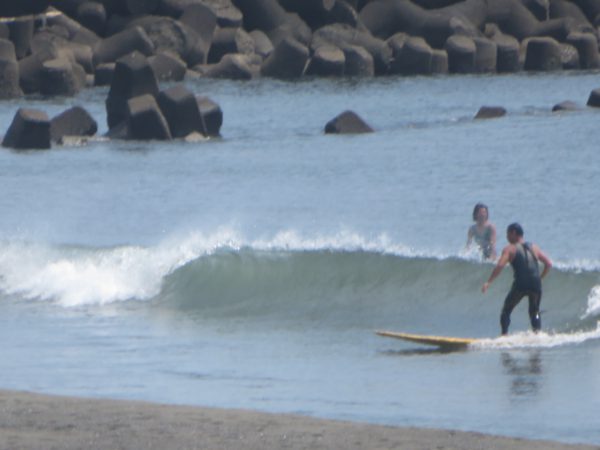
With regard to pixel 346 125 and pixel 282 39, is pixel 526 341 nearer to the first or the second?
pixel 346 125

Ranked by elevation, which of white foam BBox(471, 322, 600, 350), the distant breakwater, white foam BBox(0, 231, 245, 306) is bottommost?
the distant breakwater

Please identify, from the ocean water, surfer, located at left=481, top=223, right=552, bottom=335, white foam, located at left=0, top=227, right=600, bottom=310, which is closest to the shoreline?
the ocean water

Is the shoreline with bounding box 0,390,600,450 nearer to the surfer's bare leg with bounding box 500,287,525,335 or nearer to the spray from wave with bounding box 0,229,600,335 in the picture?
the surfer's bare leg with bounding box 500,287,525,335

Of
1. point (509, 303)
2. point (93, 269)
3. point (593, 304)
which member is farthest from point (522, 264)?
point (93, 269)

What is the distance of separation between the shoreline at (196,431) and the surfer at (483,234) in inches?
218

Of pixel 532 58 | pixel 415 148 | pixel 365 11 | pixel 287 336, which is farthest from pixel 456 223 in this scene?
pixel 365 11

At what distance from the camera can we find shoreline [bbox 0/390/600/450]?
32.5 feet

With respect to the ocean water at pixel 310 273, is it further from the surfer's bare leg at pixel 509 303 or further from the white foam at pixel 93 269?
the surfer's bare leg at pixel 509 303

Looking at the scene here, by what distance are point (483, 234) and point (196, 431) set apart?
674 centimetres

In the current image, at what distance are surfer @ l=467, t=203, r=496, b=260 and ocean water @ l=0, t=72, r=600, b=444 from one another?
65 cm

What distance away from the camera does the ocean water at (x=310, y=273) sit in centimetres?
1234

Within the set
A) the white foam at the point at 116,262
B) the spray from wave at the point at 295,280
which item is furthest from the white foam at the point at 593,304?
the white foam at the point at 116,262

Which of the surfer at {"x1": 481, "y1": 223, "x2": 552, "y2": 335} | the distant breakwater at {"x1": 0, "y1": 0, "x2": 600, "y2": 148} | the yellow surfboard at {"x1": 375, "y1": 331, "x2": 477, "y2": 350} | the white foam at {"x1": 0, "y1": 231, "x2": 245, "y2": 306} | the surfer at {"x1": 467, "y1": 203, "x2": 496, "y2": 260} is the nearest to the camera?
the surfer at {"x1": 481, "y1": 223, "x2": 552, "y2": 335}

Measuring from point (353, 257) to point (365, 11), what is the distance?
3803 cm
